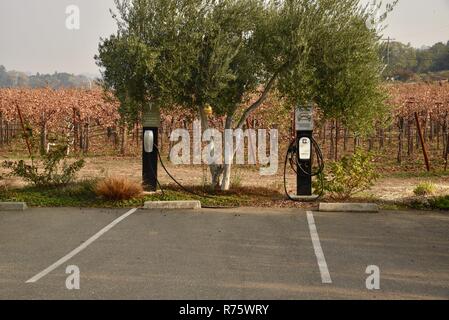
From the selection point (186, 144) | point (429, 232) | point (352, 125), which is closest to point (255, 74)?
point (352, 125)

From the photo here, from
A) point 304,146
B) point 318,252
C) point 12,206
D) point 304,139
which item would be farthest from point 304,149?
point 12,206

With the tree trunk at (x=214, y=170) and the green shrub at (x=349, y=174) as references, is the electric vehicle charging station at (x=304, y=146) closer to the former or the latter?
the green shrub at (x=349, y=174)

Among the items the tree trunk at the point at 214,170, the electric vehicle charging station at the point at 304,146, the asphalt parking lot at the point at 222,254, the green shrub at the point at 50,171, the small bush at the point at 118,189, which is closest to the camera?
the asphalt parking lot at the point at 222,254

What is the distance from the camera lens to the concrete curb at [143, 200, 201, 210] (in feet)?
38.8

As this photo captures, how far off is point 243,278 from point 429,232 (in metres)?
4.24

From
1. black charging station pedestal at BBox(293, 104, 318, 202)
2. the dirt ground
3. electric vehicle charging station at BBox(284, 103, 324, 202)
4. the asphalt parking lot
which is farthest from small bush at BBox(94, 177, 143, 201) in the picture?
black charging station pedestal at BBox(293, 104, 318, 202)

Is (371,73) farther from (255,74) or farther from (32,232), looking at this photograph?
(32,232)

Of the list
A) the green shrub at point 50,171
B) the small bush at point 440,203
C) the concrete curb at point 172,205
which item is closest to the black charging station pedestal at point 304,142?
the concrete curb at point 172,205

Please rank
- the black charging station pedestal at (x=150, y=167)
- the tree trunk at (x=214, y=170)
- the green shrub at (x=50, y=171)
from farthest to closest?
the green shrub at (x=50, y=171)
the tree trunk at (x=214, y=170)
the black charging station pedestal at (x=150, y=167)

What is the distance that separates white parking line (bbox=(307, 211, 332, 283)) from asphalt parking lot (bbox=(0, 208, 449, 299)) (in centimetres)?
1

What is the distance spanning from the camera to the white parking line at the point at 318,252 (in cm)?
703

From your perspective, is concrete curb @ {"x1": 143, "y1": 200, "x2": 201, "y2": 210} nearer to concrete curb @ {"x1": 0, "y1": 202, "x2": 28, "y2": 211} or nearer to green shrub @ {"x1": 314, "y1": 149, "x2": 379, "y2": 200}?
concrete curb @ {"x1": 0, "y1": 202, "x2": 28, "y2": 211}

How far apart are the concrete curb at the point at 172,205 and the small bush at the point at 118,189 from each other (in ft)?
1.80

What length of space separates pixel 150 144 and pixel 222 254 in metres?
5.09
